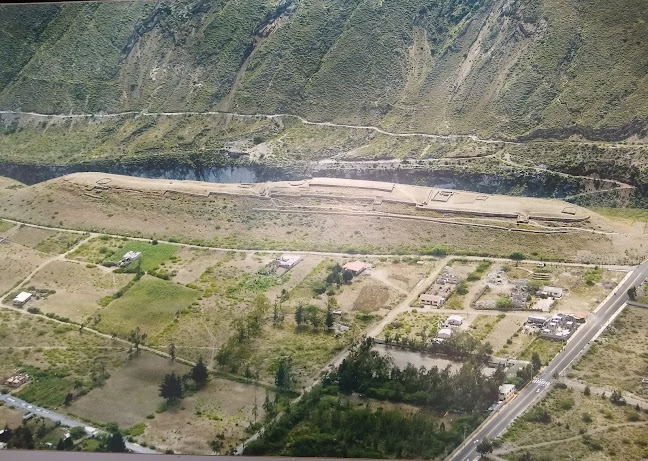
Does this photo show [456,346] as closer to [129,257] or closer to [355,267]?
[355,267]

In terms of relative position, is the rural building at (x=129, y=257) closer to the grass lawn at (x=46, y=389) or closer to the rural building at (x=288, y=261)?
the grass lawn at (x=46, y=389)

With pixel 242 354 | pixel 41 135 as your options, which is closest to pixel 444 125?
pixel 242 354

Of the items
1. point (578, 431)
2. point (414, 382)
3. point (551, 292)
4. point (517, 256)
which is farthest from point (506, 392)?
point (517, 256)

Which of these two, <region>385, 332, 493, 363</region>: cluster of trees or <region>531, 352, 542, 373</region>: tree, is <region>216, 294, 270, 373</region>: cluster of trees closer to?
<region>385, 332, 493, 363</region>: cluster of trees

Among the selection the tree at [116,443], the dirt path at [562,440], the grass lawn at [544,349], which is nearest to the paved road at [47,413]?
the tree at [116,443]

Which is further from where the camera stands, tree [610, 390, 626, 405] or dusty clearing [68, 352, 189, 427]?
dusty clearing [68, 352, 189, 427]

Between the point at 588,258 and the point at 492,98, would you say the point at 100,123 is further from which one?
the point at 588,258

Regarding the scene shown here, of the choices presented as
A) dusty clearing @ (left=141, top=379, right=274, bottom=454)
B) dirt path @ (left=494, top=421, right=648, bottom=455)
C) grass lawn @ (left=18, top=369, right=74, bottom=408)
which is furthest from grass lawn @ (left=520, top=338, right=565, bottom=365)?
grass lawn @ (left=18, top=369, right=74, bottom=408)
